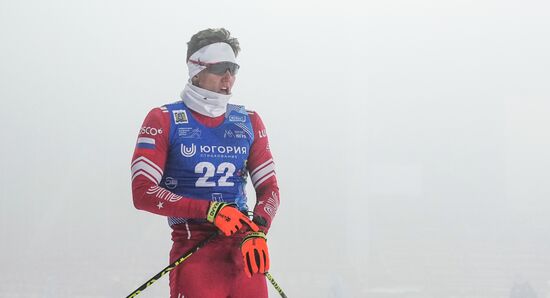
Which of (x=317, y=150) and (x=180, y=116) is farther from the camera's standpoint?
(x=317, y=150)

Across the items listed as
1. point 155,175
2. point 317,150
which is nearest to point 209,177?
point 155,175

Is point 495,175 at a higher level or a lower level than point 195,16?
lower

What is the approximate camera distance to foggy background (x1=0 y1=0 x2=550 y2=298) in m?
6.72

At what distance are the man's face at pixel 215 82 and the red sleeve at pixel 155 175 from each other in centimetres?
15

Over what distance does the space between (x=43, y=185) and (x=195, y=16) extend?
2.53 m

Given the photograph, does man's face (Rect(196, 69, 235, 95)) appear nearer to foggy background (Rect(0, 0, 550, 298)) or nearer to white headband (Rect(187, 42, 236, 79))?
white headband (Rect(187, 42, 236, 79))

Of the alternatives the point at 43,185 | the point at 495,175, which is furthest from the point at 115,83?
the point at 495,175

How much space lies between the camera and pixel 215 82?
204 centimetres

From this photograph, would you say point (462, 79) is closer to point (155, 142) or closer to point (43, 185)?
point (43, 185)

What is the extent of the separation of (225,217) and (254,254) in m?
0.13

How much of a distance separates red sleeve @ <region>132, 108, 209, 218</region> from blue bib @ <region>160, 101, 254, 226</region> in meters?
0.03

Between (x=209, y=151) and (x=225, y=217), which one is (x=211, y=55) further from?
(x=225, y=217)

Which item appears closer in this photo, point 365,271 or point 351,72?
point 365,271

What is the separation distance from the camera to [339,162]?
8047mm
